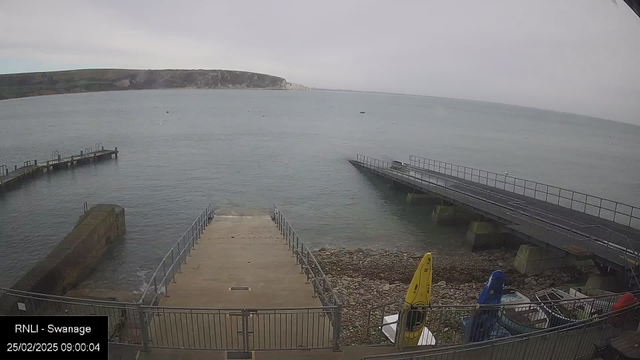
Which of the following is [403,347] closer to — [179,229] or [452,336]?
[452,336]

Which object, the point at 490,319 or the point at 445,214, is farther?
the point at 445,214

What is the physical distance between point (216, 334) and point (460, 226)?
21.5 metres

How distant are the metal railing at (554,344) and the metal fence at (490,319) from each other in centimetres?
33

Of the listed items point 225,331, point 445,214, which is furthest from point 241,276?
point 445,214

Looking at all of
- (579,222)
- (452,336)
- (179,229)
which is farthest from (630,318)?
(179,229)

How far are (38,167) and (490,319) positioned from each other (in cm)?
4312

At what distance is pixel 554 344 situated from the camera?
21.9 ft

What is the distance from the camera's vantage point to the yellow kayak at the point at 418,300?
7277 millimetres

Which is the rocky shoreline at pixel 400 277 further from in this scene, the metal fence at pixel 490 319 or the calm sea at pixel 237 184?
the calm sea at pixel 237 184

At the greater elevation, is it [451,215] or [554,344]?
[554,344]

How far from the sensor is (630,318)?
7.43 m

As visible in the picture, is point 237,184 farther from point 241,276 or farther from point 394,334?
point 394,334

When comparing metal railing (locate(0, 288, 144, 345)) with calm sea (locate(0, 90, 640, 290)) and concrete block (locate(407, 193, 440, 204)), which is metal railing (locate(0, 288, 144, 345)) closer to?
calm sea (locate(0, 90, 640, 290))

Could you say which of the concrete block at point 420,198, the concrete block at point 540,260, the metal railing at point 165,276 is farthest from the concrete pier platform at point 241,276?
the concrete block at point 420,198
